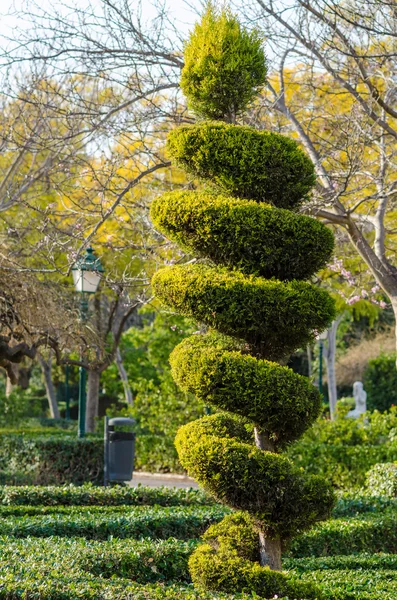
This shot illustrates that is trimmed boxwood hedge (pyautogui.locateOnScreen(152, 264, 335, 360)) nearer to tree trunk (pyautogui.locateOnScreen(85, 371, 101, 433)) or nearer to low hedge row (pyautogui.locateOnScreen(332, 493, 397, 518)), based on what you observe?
low hedge row (pyautogui.locateOnScreen(332, 493, 397, 518))

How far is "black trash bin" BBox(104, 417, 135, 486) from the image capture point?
495 inches

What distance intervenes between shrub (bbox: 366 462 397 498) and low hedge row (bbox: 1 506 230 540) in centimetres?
314

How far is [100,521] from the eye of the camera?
24.3ft

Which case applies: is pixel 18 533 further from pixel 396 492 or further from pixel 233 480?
pixel 396 492

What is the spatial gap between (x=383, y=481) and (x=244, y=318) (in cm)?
615

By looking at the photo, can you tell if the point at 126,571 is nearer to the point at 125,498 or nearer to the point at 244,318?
the point at 244,318

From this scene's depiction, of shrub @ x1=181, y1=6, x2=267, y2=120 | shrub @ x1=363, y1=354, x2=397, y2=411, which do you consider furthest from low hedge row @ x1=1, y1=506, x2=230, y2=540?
shrub @ x1=363, y1=354, x2=397, y2=411

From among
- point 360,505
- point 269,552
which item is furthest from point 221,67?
point 360,505

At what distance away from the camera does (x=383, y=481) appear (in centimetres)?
1075

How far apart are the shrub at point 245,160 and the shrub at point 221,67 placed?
379mm

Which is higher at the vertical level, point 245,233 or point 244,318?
point 245,233

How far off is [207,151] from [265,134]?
0.43 m

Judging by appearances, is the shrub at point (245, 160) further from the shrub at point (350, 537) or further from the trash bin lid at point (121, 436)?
the trash bin lid at point (121, 436)

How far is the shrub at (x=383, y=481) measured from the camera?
10.5 m
